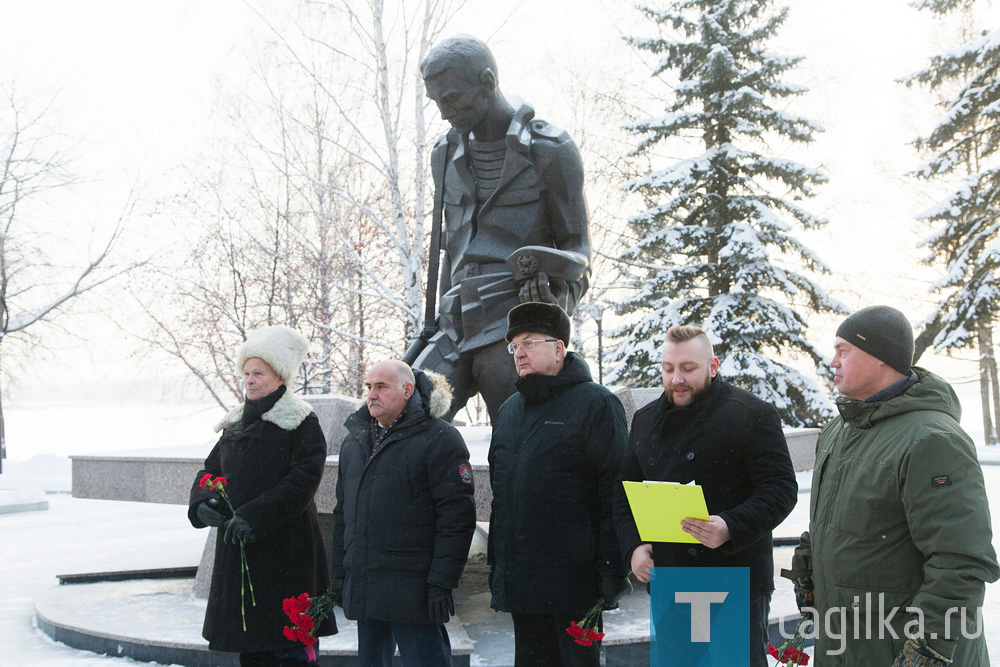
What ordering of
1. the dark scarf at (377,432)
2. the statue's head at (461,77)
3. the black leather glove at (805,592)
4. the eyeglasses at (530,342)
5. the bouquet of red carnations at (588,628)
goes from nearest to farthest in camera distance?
1. the black leather glove at (805,592)
2. the bouquet of red carnations at (588,628)
3. the eyeglasses at (530,342)
4. the dark scarf at (377,432)
5. the statue's head at (461,77)

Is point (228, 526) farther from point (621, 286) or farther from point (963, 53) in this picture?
point (963, 53)

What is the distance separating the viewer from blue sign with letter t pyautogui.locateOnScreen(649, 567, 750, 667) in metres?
2.93

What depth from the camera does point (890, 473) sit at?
2.41m

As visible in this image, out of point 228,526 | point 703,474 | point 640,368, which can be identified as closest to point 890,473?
point 703,474

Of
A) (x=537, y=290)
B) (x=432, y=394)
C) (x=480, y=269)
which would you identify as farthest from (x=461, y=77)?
(x=432, y=394)

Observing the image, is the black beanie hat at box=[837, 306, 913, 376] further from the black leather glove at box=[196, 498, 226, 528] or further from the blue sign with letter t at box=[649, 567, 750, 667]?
the black leather glove at box=[196, 498, 226, 528]

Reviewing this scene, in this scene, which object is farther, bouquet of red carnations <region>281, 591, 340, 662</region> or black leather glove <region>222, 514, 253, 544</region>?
black leather glove <region>222, 514, 253, 544</region>

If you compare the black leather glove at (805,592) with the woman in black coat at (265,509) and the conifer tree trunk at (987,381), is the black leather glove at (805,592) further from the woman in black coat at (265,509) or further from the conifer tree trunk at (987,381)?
the conifer tree trunk at (987,381)

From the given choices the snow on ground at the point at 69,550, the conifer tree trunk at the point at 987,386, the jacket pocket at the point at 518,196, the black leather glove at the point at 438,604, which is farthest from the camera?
the conifer tree trunk at the point at 987,386

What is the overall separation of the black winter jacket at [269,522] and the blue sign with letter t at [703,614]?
4.86 feet

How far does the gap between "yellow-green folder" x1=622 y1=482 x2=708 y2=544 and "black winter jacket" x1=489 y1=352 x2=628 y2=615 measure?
14.6 inches

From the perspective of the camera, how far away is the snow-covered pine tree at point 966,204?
17.6m

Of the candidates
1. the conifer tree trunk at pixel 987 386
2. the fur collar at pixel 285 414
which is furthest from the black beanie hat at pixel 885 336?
the conifer tree trunk at pixel 987 386

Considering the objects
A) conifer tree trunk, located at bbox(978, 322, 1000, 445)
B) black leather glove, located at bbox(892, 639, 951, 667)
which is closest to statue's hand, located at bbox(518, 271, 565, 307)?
black leather glove, located at bbox(892, 639, 951, 667)
